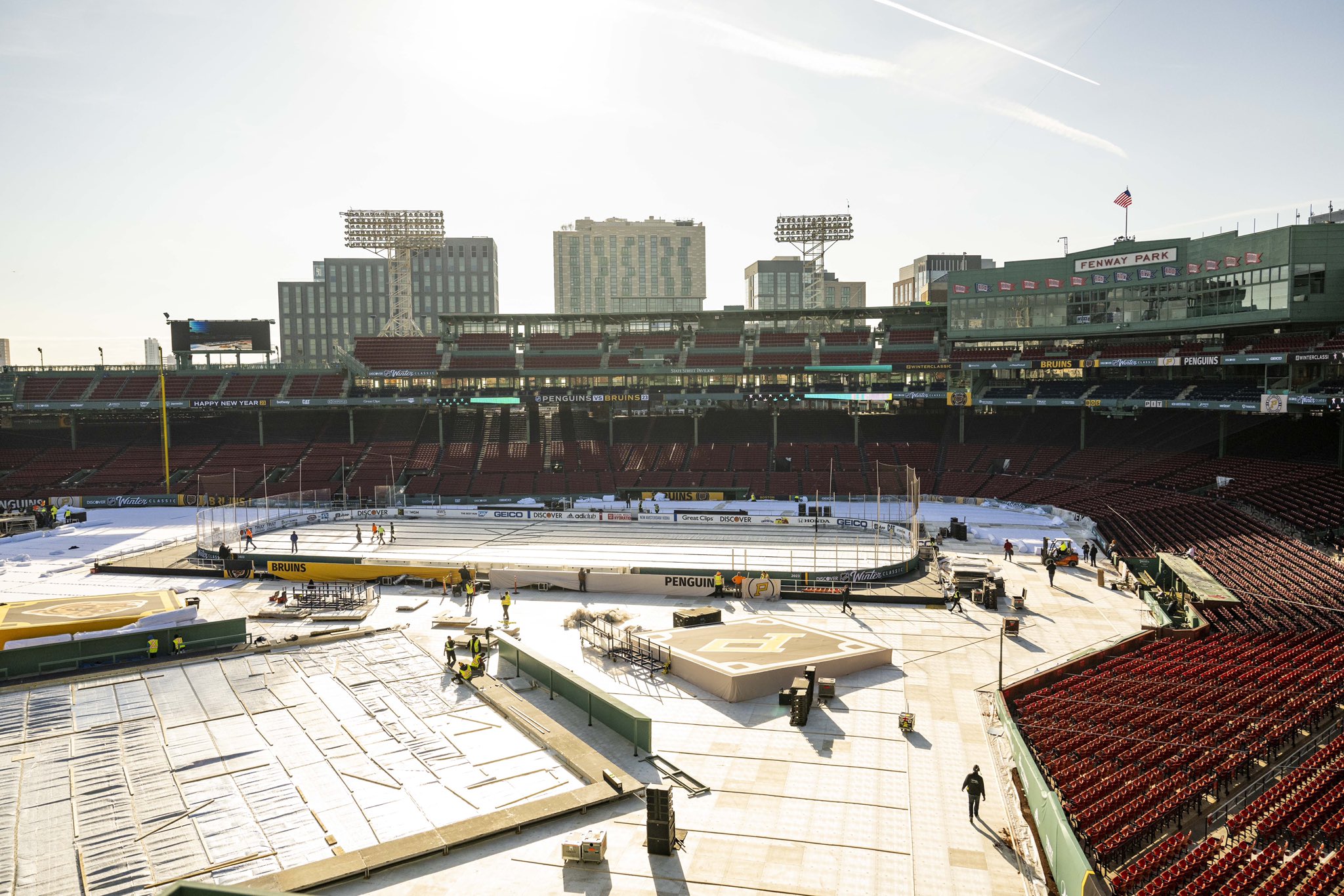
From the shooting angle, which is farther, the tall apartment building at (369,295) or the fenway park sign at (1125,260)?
the tall apartment building at (369,295)

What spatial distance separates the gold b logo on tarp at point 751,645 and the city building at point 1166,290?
1669 inches

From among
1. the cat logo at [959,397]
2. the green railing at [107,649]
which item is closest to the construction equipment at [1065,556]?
the cat logo at [959,397]

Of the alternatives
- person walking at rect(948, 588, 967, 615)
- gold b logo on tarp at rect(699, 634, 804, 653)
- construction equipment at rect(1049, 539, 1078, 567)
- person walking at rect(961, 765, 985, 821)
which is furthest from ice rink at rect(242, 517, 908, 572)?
person walking at rect(961, 765, 985, 821)

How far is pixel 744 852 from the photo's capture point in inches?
602

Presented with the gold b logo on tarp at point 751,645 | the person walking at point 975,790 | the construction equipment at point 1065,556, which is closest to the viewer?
the person walking at point 975,790

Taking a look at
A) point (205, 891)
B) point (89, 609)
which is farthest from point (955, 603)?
point (89, 609)

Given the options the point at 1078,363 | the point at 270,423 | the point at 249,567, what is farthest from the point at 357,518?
the point at 1078,363

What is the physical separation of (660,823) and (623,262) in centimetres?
15891

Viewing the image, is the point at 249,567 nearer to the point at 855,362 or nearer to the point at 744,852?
the point at 744,852

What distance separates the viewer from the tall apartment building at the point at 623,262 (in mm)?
166625

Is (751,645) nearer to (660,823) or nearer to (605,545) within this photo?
(660,823)

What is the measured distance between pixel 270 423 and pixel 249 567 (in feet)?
137

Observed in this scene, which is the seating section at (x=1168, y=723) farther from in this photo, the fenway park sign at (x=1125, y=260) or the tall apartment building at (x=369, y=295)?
the tall apartment building at (x=369, y=295)

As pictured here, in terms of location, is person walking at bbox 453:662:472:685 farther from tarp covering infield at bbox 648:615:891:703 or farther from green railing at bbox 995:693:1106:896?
green railing at bbox 995:693:1106:896
